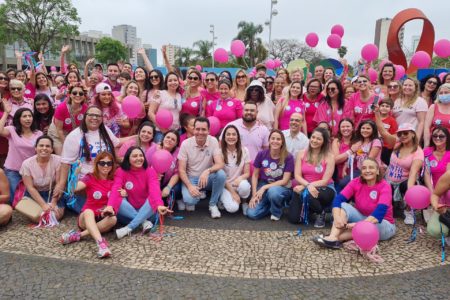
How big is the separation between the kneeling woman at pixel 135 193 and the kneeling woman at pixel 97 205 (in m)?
0.14

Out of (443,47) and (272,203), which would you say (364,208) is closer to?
(272,203)

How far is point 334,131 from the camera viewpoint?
5.93 metres

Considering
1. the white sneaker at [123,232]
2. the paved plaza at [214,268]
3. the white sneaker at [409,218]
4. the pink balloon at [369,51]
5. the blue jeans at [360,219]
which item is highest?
the pink balloon at [369,51]

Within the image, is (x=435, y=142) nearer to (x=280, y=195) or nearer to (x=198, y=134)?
(x=280, y=195)

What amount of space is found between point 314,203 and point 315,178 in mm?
396

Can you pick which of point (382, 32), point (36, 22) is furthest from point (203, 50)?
point (382, 32)

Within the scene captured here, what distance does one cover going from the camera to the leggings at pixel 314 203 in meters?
4.77

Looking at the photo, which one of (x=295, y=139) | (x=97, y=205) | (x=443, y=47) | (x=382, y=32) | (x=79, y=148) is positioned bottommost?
(x=97, y=205)

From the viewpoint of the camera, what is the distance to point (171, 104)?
19.7 feet

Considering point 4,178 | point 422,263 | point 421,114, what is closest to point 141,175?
point 4,178

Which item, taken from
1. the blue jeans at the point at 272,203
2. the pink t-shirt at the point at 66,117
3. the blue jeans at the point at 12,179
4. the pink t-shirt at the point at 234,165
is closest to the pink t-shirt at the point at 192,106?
the pink t-shirt at the point at 234,165

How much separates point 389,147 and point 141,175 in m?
3.67

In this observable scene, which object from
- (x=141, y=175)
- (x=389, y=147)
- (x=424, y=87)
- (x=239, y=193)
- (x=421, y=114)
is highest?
(x=424, y=87)

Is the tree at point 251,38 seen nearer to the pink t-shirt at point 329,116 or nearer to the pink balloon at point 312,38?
the pink balloon at point 312,38
